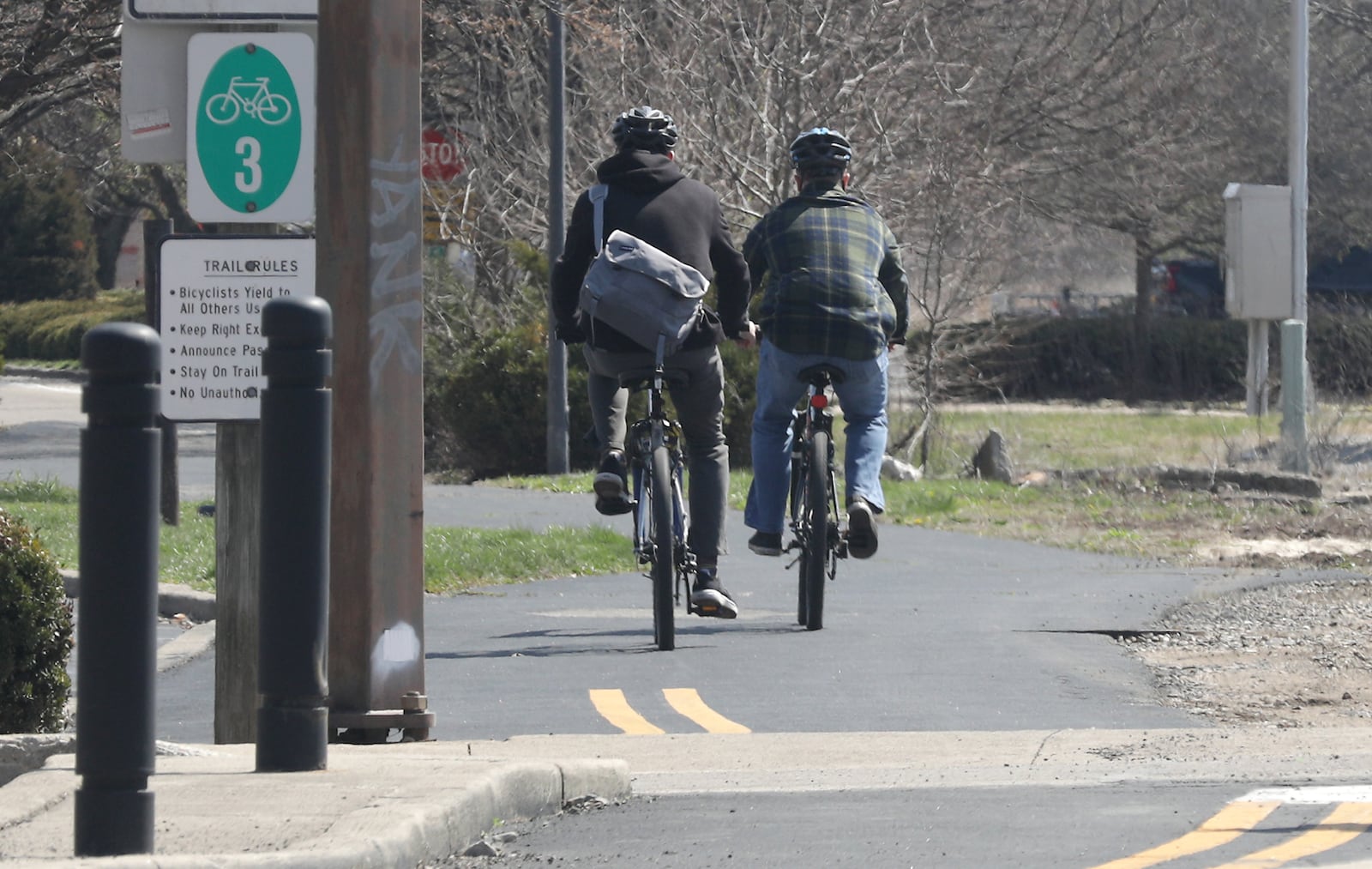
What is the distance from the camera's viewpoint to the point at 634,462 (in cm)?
817

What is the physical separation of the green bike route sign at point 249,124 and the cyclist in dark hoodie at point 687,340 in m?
2.59

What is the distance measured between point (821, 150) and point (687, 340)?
122 cm

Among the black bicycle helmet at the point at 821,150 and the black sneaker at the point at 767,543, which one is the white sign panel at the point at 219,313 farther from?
the black bicycle helmet at the point at 821,150

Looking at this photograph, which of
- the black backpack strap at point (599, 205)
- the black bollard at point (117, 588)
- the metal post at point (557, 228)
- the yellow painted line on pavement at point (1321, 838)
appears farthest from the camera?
the metal post at point (557, 228)

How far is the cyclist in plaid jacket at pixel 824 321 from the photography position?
8461 mm

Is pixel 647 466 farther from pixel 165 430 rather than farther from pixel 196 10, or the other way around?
pixel 165 430

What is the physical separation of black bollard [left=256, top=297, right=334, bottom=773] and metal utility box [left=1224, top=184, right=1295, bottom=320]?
1712 cm

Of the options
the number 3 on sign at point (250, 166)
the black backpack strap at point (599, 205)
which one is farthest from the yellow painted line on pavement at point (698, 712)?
the number 3 on sign at point (250, 166)

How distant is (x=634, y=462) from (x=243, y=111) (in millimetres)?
3022

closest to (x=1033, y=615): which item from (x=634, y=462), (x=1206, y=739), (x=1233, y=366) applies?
(x=634, y=462)

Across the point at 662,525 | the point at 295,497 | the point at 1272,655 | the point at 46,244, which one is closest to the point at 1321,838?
the point at 295,497

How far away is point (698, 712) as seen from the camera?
23.7 feet

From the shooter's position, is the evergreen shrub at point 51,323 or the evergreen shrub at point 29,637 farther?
the evergreen shrub at point 51,323

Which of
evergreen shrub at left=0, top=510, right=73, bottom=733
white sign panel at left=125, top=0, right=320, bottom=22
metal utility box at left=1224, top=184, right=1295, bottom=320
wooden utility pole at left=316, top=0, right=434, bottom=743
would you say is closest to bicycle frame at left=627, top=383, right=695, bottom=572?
wooden utility pole at left=316, top=0, right=434, bottom=743
